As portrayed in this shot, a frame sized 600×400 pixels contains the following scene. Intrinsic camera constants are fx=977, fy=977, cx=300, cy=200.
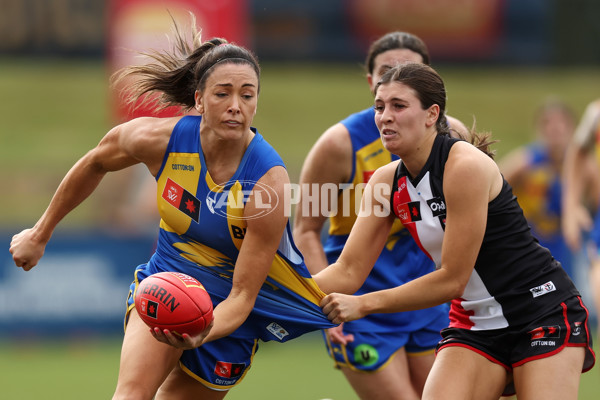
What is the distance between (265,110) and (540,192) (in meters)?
15.4

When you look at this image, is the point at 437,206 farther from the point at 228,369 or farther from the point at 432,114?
the point at 228,369

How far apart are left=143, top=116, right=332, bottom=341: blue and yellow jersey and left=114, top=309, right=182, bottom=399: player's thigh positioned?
34 cm

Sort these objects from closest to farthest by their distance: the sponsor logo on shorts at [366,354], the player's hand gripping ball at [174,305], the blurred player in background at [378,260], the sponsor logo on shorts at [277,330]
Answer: the player's hand gripping ball at [174,305], the sponsor logo on shorts at [277,330], the blurred player in background at [378,260], the sponsor logo on shorts at [366,354]

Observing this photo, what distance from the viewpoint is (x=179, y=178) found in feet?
14.9

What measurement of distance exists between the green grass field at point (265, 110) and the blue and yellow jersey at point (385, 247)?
18.7 feet

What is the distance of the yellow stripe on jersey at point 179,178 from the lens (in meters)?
4.52

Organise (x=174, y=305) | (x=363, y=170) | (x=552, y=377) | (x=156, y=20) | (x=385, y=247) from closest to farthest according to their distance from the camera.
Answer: (x=174, y=305)
(x=552, y=377)
(x=363, y=170)
(x=385, y=247)
(x=156, y=20)

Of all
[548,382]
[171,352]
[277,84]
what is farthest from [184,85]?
[277,84]

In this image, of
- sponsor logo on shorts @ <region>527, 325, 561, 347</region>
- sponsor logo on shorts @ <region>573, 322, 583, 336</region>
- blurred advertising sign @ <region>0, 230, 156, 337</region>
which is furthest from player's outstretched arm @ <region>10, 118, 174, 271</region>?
blurred advertising sign @ <region>0, 230, 156, 337</region>

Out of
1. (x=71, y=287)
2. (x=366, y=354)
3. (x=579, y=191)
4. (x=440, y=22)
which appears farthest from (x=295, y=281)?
(x=440, y=22)

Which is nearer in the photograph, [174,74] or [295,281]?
[295,281]

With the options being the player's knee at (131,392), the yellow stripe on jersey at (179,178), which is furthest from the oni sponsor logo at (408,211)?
the player's knee at (131,392)

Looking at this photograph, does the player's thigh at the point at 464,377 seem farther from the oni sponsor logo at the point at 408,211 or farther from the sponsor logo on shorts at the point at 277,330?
the sponsor logo on shorts at the point at 277,330

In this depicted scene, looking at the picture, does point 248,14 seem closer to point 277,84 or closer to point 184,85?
point 277,84
